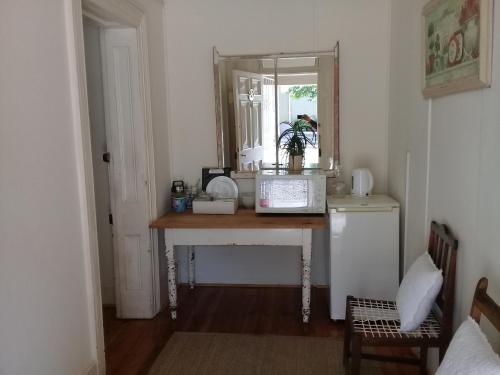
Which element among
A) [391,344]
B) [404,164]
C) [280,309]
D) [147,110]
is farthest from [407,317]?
[147,110]

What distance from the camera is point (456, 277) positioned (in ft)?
6.71

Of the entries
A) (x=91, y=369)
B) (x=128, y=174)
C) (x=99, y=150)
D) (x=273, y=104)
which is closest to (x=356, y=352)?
(x=91, y=369)

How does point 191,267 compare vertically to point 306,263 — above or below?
below

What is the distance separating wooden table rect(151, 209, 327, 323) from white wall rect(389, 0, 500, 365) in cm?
64

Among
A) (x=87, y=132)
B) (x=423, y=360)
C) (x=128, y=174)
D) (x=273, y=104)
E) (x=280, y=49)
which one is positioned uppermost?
(x=280, y=49)

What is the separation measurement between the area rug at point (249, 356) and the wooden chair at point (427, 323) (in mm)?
398

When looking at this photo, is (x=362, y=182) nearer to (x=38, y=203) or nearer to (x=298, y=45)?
(x=298, y=45)

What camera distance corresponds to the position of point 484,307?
151 cm

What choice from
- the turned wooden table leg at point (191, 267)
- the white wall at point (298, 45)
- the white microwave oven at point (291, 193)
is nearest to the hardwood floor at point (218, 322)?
the turned wooden table leg at point (191, 267)

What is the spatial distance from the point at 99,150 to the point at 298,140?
4.65 feet

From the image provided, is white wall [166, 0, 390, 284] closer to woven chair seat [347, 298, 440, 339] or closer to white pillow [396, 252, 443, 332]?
woven chair seat [347, 298, 440, 339]

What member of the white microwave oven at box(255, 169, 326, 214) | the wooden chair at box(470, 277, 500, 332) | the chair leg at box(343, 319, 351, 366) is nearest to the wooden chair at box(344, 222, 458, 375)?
the chair leg at box(343, 319, 351, 366)

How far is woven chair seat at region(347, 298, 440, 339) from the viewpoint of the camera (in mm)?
2084

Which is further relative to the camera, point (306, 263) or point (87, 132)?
point (306, 263)
